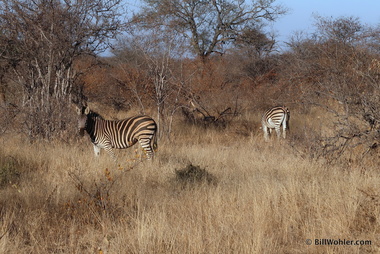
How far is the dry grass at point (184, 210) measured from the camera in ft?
12.6

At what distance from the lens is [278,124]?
1232 cm

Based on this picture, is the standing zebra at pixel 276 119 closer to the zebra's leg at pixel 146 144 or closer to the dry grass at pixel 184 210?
the zebra's leg at pixel 146 144

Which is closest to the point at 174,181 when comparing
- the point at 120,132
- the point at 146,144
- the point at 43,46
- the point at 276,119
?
the point at 146,144

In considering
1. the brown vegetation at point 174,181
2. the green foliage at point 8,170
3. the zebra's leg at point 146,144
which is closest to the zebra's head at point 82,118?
the brown vegetation at point 174,181

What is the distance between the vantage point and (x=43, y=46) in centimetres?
920

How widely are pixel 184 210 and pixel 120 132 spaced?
168 inches

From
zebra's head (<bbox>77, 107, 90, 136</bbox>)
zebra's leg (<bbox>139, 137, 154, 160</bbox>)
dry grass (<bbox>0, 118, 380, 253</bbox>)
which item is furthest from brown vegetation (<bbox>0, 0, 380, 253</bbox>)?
zebra's head (<bbox>77, 107, 90, 136</bbox>)

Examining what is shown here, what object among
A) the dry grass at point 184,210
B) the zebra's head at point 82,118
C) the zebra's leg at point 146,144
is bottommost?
the dry grass at point 184,210

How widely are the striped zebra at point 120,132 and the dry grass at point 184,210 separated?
150cm

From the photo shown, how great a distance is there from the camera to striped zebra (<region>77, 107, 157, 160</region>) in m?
A: 8.41

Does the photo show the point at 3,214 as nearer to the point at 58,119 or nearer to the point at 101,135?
the point at 101,135

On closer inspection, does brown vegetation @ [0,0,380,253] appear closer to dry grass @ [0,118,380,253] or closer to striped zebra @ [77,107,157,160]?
dry grass @ [0,118,380,253]

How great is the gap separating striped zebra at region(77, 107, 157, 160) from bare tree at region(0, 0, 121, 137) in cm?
90

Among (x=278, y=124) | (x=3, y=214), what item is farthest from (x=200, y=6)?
(x=3, y=214)
